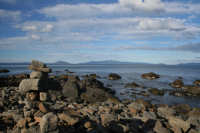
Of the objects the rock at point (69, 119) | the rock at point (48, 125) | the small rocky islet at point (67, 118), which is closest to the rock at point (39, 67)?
the small rocky islet at point (67, 118)

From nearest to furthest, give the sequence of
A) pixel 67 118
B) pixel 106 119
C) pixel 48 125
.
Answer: pixel 48 125, pixel 67 118, pixel 106 119

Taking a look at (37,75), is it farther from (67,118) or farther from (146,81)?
(146,81)

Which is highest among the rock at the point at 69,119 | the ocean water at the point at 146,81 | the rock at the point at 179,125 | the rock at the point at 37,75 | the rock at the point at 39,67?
the rock at the point at 39,67

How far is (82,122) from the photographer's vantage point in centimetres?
669

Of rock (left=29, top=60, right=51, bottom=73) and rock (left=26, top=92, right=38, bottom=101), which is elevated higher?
rock (left=29, top=60, right=51, bottom=73)

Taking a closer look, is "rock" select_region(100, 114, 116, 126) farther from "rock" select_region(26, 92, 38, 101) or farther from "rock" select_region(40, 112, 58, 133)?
"rock" select_region(26, 92, 38, 101)

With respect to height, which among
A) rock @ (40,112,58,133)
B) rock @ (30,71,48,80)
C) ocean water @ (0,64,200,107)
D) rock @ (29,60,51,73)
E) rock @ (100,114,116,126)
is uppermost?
rock @ (29,60,51,73)

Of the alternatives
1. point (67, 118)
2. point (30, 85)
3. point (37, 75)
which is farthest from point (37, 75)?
point (67, 118)

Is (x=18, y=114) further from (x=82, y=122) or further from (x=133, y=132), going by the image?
(x=133, y=132)

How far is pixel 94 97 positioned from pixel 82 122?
9.63 metres

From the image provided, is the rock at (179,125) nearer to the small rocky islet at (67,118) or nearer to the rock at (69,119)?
the small rocky islet at (67,118)

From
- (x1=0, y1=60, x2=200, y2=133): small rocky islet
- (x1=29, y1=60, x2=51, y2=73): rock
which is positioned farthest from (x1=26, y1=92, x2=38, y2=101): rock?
(x1=29, y1=60, x2=51, y2=73): rock

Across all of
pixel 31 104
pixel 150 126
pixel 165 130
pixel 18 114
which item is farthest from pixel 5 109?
pixel 165 130

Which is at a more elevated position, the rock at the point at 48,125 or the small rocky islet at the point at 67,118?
the rock at the point at 48,125
